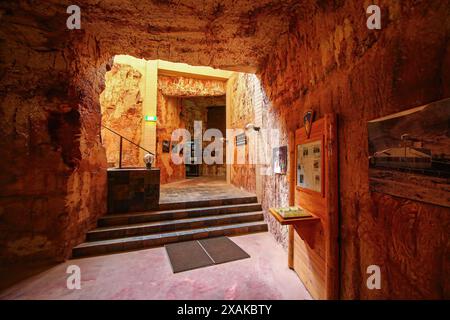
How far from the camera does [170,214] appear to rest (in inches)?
169

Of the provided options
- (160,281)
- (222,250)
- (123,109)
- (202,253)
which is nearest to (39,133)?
(160,281)

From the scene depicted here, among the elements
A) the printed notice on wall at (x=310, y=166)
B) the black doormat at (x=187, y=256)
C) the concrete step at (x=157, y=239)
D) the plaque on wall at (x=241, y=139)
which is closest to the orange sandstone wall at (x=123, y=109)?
the plaque on wall at (x=241, y=139)

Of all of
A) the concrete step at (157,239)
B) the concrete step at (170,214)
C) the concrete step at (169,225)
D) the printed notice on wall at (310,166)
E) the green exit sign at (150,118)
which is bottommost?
the concrete step at (157,239)

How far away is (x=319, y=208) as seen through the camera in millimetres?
2166

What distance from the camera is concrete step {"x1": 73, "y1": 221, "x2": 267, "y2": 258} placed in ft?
10.6

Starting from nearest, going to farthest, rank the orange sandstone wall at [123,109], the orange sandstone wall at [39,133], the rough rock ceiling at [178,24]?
1. the rough rock ceiling at [178,24]
2. the orange sandstone wall at [39,133]
3. the orange sandstone wall at [123,109]

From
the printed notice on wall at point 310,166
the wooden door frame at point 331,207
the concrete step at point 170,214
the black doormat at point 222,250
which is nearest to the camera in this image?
the wooden door frame at point 331,207

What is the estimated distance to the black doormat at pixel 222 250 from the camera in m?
3.11

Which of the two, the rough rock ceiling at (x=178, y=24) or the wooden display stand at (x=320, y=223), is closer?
the wooden display stand at (x=320, y=223)

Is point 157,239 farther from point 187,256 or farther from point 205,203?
point 205,203

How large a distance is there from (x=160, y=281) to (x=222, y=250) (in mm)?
1235

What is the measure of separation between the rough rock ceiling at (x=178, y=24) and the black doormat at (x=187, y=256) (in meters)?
3.98

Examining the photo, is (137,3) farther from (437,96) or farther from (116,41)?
(437,96)

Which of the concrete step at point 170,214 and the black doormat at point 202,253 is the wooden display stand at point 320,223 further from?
the concrete step at point 170,214
